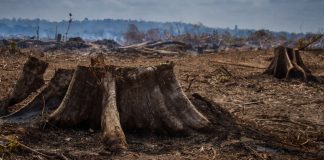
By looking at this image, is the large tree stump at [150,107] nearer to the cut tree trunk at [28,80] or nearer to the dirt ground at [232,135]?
the dirt ground at [232,135]

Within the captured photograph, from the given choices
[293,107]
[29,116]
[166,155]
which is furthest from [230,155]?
[293,107]

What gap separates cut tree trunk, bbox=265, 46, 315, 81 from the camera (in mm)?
12445

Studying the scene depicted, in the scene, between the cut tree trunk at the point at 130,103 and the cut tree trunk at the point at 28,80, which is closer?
the cut tree trunk at the point at 130,103

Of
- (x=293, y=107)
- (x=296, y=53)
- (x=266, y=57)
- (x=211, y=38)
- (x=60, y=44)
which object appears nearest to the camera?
(x=293, y=107)

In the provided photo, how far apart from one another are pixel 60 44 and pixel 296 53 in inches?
872

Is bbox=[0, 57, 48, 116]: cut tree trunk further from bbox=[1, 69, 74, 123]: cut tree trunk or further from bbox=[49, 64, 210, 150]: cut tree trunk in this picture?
bbox=[49, 64, 210, 150]: cut tree trunk

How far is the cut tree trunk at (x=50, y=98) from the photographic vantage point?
672 cm

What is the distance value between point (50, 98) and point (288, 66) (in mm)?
7879

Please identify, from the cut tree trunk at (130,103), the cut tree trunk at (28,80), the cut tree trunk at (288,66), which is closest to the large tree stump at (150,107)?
the cut tree trunk at (130,103)

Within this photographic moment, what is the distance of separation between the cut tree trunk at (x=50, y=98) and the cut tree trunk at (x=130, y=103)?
0.49 meters

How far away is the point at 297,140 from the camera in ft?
19.8

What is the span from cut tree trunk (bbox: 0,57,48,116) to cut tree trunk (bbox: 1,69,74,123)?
0.55 m

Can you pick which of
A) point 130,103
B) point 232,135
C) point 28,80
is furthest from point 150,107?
point 28,80

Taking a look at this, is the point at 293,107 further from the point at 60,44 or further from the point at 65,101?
the point at 60,44
